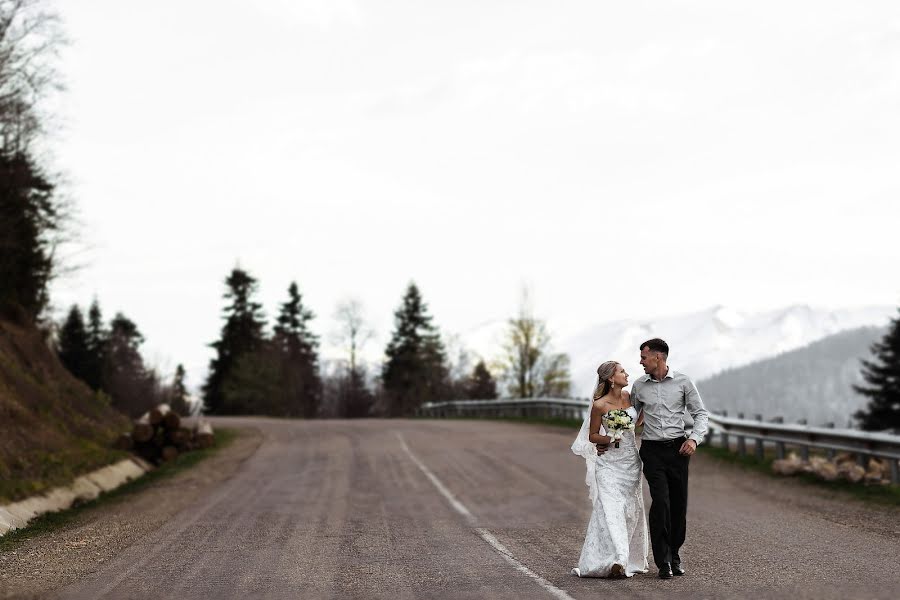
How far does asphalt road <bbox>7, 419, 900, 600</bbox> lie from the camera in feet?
25.6

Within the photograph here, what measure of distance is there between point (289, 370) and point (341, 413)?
13.4 meters

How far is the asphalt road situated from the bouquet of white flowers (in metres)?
1.30

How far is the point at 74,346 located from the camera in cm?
7331

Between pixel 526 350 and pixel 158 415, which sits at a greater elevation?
pixel 526 350

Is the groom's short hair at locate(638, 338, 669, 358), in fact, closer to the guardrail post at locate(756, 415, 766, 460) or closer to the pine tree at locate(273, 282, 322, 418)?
the guardrail post at locate(756, 415, 766, 460)

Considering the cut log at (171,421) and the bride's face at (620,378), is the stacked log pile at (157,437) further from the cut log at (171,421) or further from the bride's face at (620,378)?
the bride's face at (620,378)

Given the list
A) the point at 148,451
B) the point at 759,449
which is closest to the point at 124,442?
the point at 148,451

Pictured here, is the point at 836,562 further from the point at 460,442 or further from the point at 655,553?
the point at 460,442

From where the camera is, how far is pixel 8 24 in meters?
27.5

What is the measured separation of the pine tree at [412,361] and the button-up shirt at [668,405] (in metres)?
72.4

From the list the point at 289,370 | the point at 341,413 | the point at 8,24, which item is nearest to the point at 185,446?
the point at 8,24

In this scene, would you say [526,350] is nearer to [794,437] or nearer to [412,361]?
[412,361]

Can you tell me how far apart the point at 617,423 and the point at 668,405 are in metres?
0.53

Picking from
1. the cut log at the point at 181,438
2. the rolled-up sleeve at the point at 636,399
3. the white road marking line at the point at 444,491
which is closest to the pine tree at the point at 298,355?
the cut log at the point at 181,438
